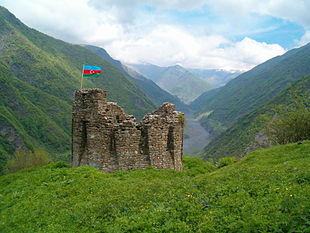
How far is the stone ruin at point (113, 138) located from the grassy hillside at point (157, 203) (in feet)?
7.29

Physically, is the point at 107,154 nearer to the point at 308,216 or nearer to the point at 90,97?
the point at 90,97

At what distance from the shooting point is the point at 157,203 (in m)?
10.2

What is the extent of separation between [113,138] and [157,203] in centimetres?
838

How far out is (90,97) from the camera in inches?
711

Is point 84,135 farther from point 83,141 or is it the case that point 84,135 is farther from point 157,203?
point 157,203

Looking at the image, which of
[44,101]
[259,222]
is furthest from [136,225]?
[44,101]

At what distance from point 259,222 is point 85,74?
17296mm

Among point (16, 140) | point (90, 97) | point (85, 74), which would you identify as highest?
point (85, 74)

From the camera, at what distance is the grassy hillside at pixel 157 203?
7.87 m

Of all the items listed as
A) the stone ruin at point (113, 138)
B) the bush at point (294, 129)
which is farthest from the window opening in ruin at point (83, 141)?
the bush at point (294, 129)

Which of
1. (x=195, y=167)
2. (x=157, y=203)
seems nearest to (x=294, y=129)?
(x=195, y=167)

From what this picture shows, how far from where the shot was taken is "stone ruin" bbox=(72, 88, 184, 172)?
1766cm

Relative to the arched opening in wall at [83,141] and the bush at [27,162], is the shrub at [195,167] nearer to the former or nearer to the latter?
the arched opening in wall at [83,141]

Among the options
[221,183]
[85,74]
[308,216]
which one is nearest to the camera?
[308,216]
